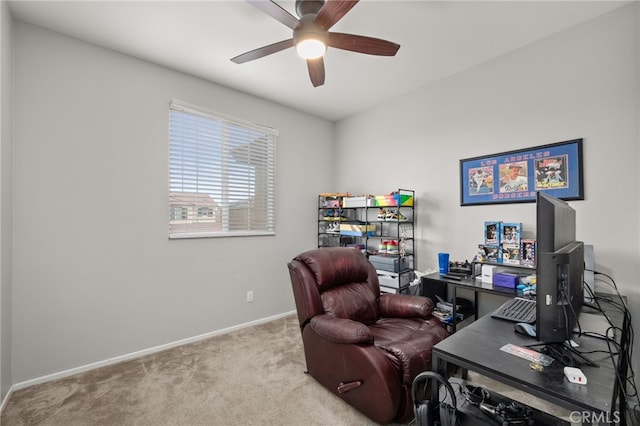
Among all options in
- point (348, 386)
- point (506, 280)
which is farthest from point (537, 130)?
point (348, 386)

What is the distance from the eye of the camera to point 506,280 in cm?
214

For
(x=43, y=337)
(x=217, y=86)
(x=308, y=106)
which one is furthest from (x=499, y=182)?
(x=43, y=337)

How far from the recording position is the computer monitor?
985 mm

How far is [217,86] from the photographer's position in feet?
10.0

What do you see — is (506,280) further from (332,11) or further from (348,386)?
(332,11)

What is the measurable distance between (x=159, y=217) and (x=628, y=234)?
143 inches

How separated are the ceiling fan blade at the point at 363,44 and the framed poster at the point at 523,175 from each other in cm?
137

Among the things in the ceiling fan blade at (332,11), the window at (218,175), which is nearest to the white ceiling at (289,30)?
the ceiling fan blade at (332,11)

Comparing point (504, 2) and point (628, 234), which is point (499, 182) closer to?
point (628, 234)

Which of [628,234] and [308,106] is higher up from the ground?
[308,106]

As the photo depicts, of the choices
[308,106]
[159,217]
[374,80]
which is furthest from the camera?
[308,106]

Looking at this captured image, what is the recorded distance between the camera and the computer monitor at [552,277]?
0.98 m

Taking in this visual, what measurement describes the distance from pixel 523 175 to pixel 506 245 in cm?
60

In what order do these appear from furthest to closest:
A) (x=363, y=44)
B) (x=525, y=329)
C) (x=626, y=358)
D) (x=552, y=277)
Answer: (x=363, y=44)
(x=626, y=358)
(x=525, y=329)
(x=552, y=277)
